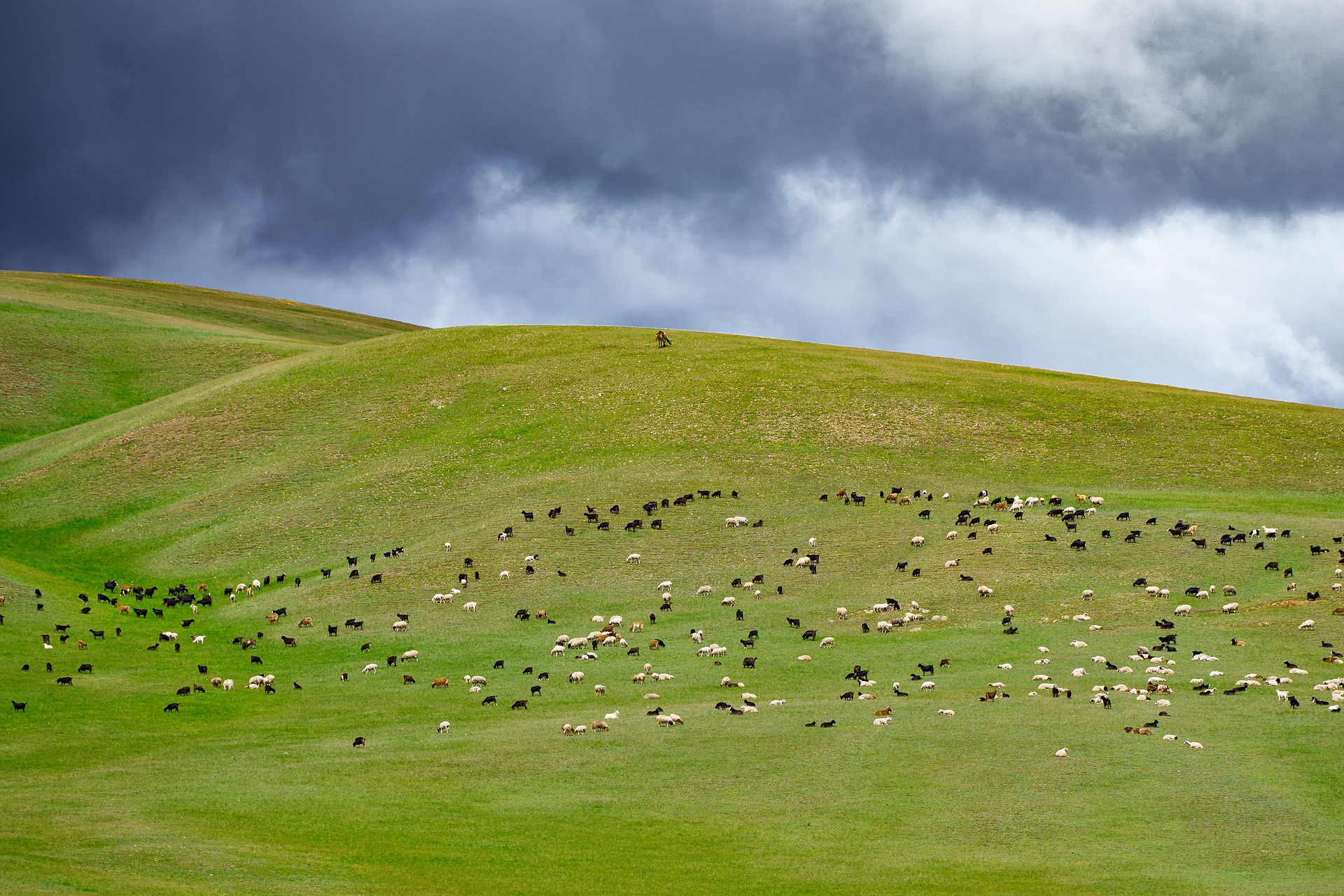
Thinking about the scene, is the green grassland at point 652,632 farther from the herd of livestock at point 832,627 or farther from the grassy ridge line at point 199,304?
the grassy ridge line at point 199,304

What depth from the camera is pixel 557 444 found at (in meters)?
74.5

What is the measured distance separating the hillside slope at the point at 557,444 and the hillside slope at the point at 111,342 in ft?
37.3

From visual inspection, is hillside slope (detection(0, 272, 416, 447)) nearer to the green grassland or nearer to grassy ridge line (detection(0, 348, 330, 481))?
grassy ridge line (detection(0, 348, 330, 481))

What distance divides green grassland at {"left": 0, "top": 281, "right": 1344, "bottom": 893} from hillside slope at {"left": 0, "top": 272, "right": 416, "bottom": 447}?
1089 cm

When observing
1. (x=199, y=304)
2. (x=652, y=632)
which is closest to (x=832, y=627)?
(x=652, y=632)

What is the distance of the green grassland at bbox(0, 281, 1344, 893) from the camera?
2573cm

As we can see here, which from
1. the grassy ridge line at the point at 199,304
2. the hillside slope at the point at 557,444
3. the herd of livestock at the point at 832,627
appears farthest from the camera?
the grassy ridge line at the point at 199,304

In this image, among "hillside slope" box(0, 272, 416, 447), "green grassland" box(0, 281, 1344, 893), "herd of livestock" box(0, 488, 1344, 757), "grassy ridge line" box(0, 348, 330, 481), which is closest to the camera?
"green grassland" box(0, 281, 1344, 893)

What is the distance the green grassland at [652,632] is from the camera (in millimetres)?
25734

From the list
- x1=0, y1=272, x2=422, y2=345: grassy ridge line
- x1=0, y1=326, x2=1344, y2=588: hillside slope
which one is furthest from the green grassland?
x1=0, y1=272, x2=422, y2=345: grassy ridge line

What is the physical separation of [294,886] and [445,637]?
82.6 ft

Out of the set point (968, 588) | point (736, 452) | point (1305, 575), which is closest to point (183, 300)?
point (736, 452)

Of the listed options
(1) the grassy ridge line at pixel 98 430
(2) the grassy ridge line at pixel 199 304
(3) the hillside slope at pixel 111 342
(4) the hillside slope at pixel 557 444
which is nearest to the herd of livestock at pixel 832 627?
(4) the hillside slope at pixel 557 444

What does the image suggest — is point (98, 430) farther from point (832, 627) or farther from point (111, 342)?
point (832, 627)
